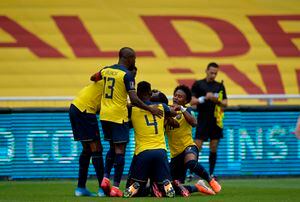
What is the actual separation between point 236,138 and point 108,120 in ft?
17.6

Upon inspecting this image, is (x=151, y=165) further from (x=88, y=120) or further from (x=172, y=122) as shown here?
(x=88, y=120)

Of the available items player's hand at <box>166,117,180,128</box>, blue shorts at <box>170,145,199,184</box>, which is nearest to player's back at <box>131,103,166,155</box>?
player's hand at <box>166,117,180,128</box>

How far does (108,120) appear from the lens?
36.4 feet

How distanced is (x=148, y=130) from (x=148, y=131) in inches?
0.5

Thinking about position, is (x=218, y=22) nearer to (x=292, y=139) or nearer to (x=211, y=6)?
(x=211, y=6)

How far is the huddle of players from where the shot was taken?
10.9 metres

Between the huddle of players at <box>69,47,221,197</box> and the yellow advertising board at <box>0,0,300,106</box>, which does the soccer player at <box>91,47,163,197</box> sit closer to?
the huddle of players at <box>69,47,221,197</box>

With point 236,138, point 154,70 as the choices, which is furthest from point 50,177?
point 154,70

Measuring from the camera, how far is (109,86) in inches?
436

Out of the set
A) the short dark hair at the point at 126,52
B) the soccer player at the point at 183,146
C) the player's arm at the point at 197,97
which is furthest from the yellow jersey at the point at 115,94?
the player's arm at the point at 197,97

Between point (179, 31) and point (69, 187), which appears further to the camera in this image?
point (179, 31)

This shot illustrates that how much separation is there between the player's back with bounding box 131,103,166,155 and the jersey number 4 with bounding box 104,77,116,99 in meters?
0.39

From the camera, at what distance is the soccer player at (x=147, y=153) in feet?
35.8

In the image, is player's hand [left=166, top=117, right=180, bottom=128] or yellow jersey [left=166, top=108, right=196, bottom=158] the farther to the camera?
yellow jersey [left=166, top=108, right=196, bottom=158]
